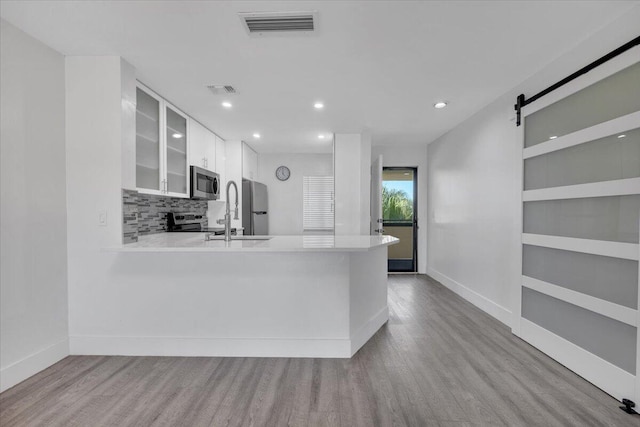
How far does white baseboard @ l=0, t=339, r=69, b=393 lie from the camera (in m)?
1.98

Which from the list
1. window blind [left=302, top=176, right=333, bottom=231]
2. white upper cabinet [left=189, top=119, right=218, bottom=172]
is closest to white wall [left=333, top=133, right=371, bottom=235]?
window blind [left=302, top=176, right=333, bottom=231]

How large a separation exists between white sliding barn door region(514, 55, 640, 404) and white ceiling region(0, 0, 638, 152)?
513 millimetres

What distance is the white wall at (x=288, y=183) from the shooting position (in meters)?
6.22

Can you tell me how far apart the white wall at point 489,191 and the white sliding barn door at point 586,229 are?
7.7 inches

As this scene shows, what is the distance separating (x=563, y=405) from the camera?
1.86 m

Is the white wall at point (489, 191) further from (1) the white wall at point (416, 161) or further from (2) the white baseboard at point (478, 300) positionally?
(1) the white wall at point (416, 161)

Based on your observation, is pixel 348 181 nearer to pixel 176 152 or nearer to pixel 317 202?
pixel 317 202

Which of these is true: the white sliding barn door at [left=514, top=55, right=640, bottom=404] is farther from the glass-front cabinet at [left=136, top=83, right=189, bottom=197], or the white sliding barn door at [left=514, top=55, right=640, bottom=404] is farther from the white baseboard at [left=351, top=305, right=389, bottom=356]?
the glass-front cabinet at [left=136, top=83, right=189, bottom=197]

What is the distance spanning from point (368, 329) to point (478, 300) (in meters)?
Result: 1.75

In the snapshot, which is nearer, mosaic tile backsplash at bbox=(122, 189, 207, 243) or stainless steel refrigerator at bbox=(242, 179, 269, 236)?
mosaic tile backsplash at bbox=(122, 189, 207, 243)

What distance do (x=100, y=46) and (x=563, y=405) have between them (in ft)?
12.8

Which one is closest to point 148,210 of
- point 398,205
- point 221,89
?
point 221,89

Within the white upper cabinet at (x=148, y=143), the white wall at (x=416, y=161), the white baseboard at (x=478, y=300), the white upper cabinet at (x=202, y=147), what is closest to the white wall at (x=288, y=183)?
the white wall at (x=416, y=161)

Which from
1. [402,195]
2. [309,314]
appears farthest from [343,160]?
[309,314]
